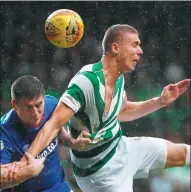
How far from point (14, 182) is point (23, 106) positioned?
0.48 meters

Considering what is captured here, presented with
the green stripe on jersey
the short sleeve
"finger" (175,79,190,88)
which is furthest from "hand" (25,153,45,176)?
"finger" (175,79,190,88)

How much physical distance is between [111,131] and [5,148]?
0.94 metres

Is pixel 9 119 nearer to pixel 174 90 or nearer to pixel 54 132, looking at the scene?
pixel 54 132

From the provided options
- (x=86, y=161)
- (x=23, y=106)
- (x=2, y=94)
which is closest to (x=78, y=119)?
(x=86, y=161)

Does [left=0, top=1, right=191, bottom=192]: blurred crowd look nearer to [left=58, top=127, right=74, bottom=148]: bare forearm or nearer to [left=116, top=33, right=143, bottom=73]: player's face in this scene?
[left=116, top=33, right=143, bottom=73]: player's face

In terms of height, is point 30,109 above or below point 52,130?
above

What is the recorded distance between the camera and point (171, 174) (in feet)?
26.5

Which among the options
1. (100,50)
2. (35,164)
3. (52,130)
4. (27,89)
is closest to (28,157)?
(35,164)

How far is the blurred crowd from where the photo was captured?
8914 mm

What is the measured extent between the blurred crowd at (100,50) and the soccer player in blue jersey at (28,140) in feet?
14.7

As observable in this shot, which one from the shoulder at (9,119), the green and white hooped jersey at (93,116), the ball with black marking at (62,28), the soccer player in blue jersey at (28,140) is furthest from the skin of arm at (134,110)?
the shoulder at (9,119)

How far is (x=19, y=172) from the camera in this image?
379 cm

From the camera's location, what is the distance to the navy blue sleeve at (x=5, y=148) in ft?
13.0

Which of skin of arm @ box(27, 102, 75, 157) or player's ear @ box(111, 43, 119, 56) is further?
player's ear @ box(111, 43, 119, 56)
